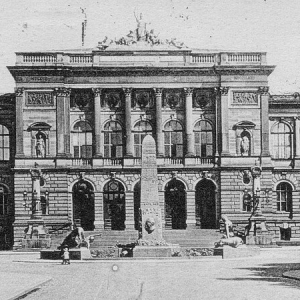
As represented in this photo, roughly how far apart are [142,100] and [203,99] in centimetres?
463

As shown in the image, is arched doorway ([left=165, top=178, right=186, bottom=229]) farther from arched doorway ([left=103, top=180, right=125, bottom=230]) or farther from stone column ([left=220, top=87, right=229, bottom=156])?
stone column ([left=220, top=87, right=229, bottom=156])

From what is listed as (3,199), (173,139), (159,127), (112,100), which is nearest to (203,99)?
(173,139)

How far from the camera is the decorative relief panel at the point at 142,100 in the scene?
61.5 metres

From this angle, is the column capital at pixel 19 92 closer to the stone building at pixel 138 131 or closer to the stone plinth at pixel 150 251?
the stone building at pixel 138 131

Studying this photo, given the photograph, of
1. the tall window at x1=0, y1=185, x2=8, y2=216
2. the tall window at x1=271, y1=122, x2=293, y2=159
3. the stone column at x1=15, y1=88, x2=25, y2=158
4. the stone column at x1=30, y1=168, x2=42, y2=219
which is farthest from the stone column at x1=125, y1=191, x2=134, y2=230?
the tall window at x1=271, y1=122, x2=293, y2=159

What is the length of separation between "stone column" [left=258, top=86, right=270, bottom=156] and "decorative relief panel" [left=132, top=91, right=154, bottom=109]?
825 cm

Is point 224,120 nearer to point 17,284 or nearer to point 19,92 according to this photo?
point 19,92

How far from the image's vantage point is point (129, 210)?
5956cm

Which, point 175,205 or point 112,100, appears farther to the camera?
point 112,100

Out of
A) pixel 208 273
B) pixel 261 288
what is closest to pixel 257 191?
pixel 208 273

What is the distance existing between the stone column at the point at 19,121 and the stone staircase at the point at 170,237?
7150 millimetres

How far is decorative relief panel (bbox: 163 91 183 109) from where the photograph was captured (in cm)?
6147

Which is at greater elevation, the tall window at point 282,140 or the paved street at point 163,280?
the tall window at point 282,140

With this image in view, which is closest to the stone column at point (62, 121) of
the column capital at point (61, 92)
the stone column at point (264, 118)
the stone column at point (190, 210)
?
the column capital at point (61, 92)
